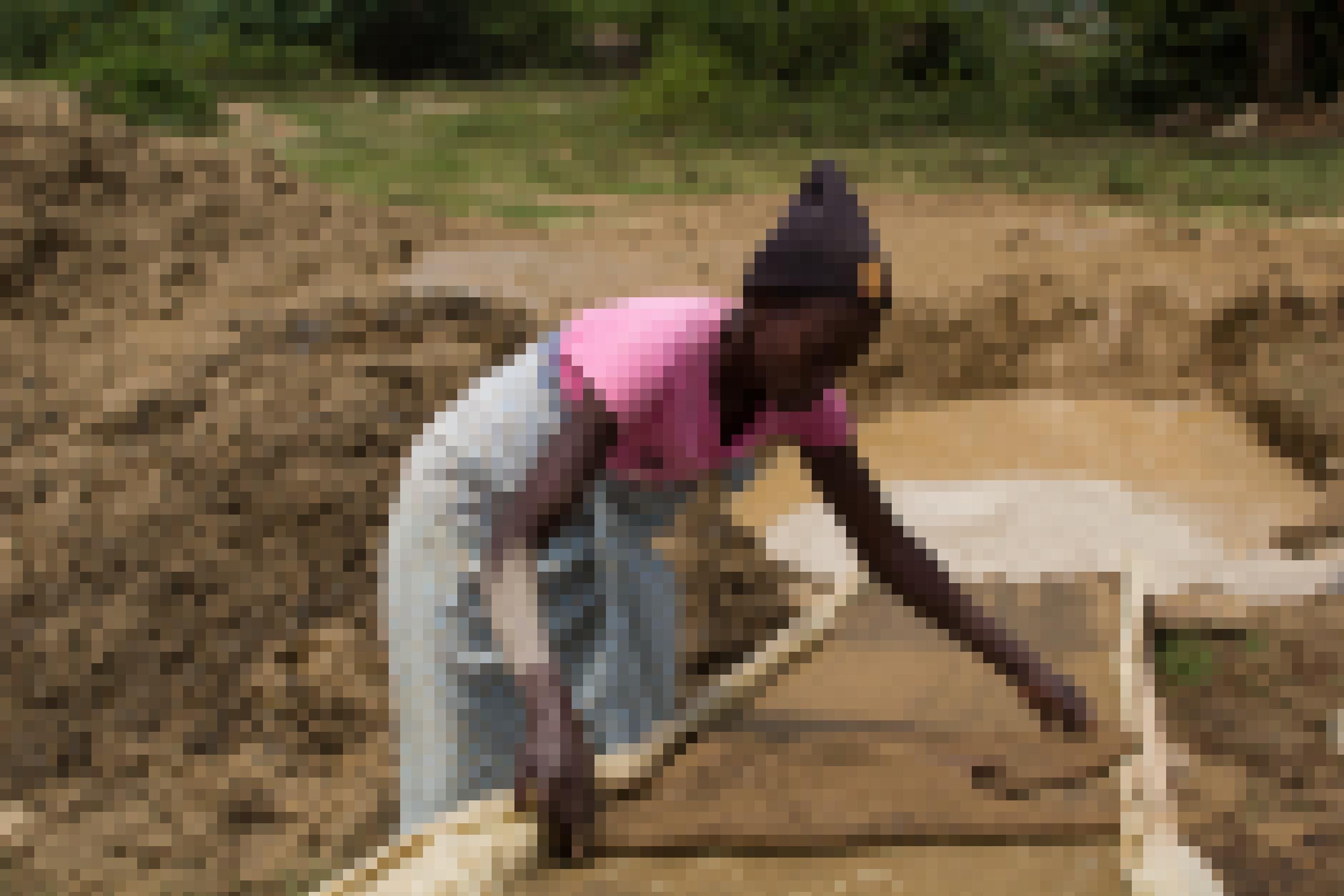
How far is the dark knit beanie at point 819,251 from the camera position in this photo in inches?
83.6

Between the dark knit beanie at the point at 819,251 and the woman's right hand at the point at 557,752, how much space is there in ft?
1.89

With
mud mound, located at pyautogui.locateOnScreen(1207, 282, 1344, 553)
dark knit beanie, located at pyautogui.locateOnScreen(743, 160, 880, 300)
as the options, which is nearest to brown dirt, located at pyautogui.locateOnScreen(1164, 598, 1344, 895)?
mud mound, located at pyautogui.locateOnScreen(1207, 282, 1344, 553)

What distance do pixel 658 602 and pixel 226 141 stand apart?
1018 centimetres

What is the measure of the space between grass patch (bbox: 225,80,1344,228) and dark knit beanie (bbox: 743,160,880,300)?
7.87 meters

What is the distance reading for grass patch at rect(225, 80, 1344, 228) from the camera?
10477 millimetres

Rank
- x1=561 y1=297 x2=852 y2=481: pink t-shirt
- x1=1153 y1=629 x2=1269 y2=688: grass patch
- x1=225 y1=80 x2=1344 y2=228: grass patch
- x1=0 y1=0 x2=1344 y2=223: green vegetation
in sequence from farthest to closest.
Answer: x1=0 y1=0 x2=1344 y2=223: green vegetation
x1=225 y1=80 x2=1344 y2=228: grass patch
x1=1153 y1=629 x2=1269 y2=688: grass patch
x1=561 y1=297 x2=852 y2=481: pink t-shirt

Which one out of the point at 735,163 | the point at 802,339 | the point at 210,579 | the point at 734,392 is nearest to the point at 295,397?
the point at 210,579

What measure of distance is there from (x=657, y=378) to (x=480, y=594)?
45cm

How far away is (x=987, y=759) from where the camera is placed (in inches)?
107

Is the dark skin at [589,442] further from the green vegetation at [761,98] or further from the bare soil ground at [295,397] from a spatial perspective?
the green vegetation at [761,98]

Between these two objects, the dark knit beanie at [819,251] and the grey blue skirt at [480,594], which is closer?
the dark knit beanie at [819,251]

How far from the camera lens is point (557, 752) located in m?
2.05

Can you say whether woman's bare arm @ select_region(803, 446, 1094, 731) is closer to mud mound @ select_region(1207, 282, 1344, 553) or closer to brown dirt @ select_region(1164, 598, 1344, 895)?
brown dirt @ select_region(1164, 598, 1344, 895)

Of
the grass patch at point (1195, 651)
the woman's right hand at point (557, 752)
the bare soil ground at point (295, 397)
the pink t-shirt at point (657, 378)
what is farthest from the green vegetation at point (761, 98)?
the woman's right hand at point (557, 752)
